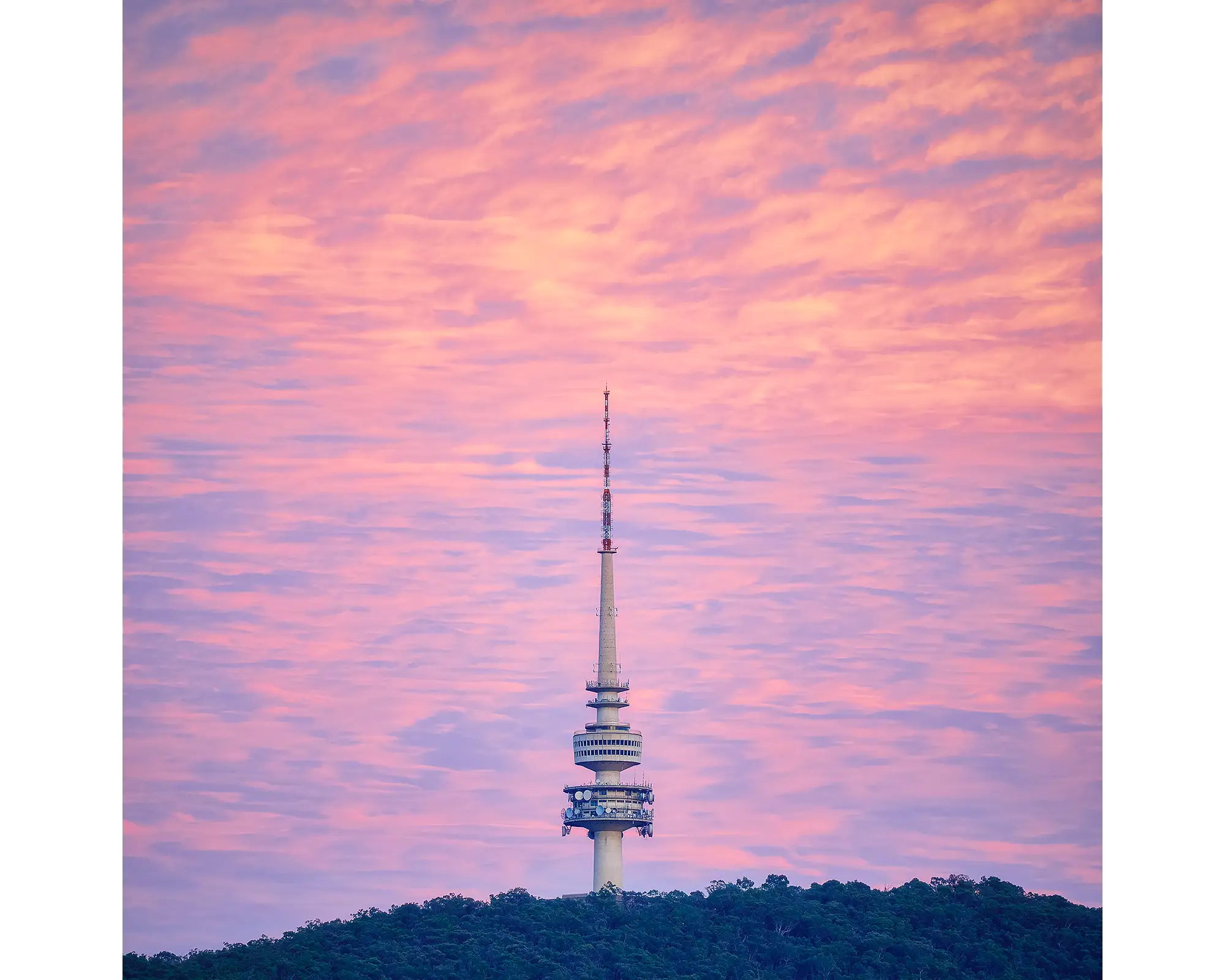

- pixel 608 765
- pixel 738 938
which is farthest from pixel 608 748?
pixel 738 938

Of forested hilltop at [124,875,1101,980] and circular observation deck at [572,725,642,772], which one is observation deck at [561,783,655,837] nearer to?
circular observation deck at [572,725,642,772]

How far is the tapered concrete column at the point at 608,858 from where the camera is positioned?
7062 cm

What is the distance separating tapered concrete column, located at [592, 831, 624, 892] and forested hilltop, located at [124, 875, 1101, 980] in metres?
14.5

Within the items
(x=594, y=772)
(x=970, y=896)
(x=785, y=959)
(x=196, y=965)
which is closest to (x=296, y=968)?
(x=196, y=965)

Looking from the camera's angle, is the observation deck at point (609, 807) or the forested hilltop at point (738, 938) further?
the observation deck at point (609, 807)

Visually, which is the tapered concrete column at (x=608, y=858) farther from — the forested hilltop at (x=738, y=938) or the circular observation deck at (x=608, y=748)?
the forested hilltop at (x=738, y=938)

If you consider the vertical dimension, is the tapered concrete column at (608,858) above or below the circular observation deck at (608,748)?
below

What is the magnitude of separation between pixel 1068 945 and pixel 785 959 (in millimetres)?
6375

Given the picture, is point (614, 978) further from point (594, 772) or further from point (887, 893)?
point (594, 772)

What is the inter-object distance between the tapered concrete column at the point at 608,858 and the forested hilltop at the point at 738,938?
47.5 feet

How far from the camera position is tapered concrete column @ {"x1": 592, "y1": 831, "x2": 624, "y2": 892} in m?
70.6

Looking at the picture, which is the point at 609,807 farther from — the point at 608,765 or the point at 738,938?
the point at 738,938

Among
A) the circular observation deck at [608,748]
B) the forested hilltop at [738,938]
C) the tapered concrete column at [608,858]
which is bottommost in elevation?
the forested hilltop at [738,938]

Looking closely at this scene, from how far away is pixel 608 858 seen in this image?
232 feet
